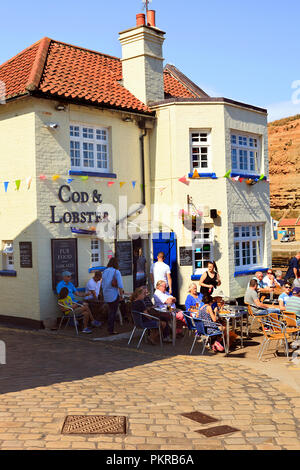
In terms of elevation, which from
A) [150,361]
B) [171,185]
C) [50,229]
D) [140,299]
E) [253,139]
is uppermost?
[253,139]

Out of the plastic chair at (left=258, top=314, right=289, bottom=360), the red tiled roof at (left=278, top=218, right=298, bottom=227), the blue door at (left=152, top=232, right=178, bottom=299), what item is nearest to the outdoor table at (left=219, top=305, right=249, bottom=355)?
the plastic chair at (left=258, top=314, right=289, bottom=360)

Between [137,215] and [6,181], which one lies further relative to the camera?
[137,215]

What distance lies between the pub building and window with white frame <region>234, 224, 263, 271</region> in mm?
37

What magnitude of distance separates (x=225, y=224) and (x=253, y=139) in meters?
3.74

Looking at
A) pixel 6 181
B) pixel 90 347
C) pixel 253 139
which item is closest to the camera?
pixel 90 347

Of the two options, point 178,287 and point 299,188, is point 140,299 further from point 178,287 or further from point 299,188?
point 299,188

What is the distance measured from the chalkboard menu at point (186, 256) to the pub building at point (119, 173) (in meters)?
0.03

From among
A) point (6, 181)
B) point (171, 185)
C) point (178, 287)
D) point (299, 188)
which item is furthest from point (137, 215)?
point (299, 188)

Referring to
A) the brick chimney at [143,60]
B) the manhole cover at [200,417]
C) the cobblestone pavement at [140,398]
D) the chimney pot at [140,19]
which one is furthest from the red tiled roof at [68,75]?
the manhole cover at [200,417]

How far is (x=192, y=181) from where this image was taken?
16.7 metres

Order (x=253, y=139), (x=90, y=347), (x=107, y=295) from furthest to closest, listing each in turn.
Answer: (x=253, y=139), (x=107, y=295), (x=90, y=347)

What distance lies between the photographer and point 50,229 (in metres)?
14.2

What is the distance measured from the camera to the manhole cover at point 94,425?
6.29 m

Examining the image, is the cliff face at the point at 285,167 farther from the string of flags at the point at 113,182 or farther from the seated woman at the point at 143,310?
the seated woman at the point at 143,310
